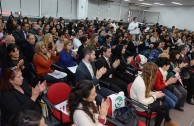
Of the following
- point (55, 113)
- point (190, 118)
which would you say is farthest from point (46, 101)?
point (190, 118)

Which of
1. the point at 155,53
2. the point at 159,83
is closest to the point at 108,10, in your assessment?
the point at 155,53

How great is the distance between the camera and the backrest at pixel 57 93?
2344mm

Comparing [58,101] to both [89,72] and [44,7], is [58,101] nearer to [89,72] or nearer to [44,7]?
[89,72]

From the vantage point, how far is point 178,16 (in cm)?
1675

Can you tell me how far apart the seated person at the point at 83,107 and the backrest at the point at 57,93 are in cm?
65

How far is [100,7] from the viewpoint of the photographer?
1496 cm

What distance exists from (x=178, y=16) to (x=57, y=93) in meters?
17.4

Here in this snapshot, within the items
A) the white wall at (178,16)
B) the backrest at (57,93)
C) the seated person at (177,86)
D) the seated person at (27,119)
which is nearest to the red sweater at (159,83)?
the seated person at (177,86)

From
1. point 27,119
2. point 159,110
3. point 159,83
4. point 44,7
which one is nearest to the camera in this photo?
point 27,119

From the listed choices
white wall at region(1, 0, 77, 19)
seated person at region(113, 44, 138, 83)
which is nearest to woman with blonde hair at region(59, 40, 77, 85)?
→ seated person at region(113, 44, 138, 83)

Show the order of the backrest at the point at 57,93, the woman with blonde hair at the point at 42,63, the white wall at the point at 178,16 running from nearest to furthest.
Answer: the backrest at the point at 57,93, the woman with blonde hair at the point at 42,63, the white wall at the point at 178,16

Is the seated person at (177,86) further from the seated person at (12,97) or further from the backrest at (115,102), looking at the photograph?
the seated person at (12,97)

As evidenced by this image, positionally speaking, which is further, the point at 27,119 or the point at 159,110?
the point at 159,110

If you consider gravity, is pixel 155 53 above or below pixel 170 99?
above
